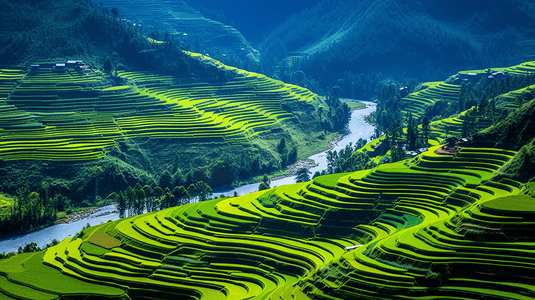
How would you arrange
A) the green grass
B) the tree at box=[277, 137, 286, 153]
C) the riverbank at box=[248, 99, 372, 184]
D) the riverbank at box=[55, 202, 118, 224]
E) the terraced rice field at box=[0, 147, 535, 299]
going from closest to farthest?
1. the terraced rice field at box=[0, 147, 535, 299]
2. the riverbank at box=[55, 202, 118, 224]
3. the riverbank at box=[248, 99, 372, 184]
4. the tree at box=[277, 137, 286, 153]
5. the green grass

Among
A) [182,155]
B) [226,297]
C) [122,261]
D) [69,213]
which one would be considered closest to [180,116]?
[182,155]

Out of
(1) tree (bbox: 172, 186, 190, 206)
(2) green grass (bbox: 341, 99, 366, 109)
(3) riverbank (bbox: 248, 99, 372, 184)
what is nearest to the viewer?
(1) tree (bbox: 172, 186, 190, 206)

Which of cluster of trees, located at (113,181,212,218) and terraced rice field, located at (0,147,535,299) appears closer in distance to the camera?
terraced rice field, located at (0,147,535,299)

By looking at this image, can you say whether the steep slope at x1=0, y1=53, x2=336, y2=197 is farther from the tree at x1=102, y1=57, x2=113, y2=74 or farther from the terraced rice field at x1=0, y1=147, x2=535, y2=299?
the terraced rice field at x1=0, y1=147, x2=535, y2=299

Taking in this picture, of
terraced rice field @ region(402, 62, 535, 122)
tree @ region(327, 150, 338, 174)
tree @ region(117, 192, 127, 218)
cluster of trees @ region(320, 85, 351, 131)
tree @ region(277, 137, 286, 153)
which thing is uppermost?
terraced rice field @ region(402, 62, 535, 122)

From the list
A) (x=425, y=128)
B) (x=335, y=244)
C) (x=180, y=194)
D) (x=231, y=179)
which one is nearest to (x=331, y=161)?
(x=425, y=128)

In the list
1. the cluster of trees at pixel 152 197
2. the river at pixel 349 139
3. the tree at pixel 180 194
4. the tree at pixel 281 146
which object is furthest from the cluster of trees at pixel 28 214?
the tree at pixel 281 146

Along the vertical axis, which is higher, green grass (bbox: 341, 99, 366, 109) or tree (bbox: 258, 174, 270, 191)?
green grass (bbox: 341, 99, 366, 109)

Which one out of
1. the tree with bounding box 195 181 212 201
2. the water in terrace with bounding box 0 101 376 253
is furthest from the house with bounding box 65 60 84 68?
the tree with bounding box 195 181 212 201
